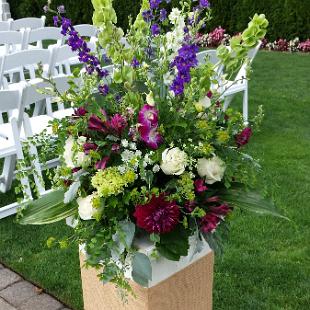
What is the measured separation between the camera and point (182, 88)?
1.84 meters

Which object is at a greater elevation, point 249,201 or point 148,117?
point 148,117

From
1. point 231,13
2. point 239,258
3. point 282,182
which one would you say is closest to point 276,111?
point 282,182

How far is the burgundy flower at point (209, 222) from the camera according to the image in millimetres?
1864

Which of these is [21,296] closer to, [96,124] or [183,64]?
[96,124]

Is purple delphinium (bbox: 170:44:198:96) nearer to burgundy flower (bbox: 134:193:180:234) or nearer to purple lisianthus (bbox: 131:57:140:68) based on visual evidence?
purple lisianthus (bbox: 131:57:140:68)

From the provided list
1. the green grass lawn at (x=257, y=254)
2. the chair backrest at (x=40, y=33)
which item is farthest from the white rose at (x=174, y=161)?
the chair backrest at (x=40, y=33)

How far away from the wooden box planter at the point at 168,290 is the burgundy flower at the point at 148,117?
548 mm

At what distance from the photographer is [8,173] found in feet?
14.9

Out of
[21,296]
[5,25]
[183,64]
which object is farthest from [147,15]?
[5,25]

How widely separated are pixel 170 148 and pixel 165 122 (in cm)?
11

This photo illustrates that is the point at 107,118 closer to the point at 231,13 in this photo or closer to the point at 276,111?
the point at 276,111

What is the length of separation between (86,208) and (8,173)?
2.86 m

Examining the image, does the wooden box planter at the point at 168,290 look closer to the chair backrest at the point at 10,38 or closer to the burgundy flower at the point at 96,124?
the burgundy flower at the point at 96,124

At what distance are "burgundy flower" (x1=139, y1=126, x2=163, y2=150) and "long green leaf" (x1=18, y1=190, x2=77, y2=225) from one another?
0.41 metres
